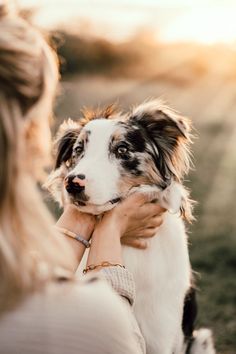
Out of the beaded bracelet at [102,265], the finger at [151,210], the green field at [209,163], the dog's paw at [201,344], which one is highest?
A: the beaded bracelet at [102,265]

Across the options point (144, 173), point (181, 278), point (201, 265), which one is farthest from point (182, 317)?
point (201, 265)

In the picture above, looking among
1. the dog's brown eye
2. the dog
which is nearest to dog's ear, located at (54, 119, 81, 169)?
the dog

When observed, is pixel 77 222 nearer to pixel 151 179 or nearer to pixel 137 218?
pixel 137 218

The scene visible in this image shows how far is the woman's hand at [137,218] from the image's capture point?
3.26 metres

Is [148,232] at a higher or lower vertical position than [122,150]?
lower

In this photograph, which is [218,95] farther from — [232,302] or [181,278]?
[181,278]

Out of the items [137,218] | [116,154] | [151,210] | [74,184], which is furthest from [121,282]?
[116,154]

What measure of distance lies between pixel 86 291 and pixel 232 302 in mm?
4500


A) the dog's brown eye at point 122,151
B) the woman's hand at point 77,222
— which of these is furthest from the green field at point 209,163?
the woman's hand at point 77,222

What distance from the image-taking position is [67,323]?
1.41 metres

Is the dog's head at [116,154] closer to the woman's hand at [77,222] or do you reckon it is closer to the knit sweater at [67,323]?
the woman's hand at [77,222]

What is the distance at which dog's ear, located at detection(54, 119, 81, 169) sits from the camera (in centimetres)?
371

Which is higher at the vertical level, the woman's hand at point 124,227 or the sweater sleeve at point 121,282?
the sweater sleeve at point 121,282

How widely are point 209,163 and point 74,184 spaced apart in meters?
8.39
